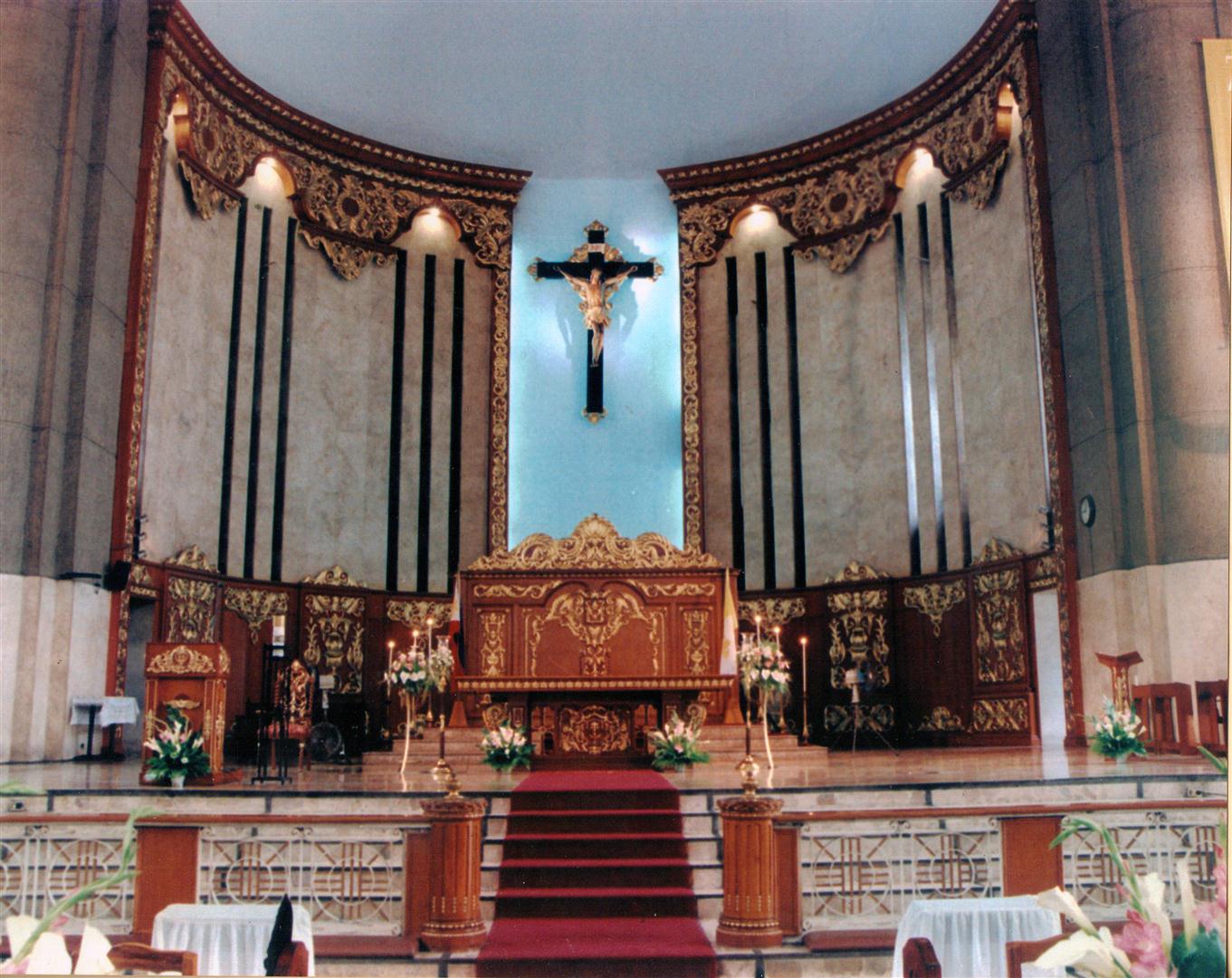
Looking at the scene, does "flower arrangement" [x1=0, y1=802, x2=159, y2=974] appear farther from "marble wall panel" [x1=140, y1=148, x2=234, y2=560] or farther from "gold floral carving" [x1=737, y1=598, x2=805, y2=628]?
"gold floral carving" [x1=737, y1=598, x2=805, y2=628]

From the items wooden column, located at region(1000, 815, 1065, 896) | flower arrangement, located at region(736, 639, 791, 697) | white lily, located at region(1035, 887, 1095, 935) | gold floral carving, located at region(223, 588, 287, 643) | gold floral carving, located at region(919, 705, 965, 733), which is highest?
gold floral carving, located at region(223, 588, 287, 643)

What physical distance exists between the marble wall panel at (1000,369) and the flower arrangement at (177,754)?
8.80 metres

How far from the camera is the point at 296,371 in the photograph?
16.1 metres

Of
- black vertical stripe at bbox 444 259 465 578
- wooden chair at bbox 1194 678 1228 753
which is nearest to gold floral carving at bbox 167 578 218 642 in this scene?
black vertical stripe at bbox 444 259 465 578

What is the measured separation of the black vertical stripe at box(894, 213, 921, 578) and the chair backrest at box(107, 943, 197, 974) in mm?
12406

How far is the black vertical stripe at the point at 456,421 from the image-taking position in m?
17.2

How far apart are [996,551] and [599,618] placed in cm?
459

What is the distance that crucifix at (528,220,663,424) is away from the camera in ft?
57.6

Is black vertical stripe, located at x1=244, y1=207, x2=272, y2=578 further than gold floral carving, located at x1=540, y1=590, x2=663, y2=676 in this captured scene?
Yes

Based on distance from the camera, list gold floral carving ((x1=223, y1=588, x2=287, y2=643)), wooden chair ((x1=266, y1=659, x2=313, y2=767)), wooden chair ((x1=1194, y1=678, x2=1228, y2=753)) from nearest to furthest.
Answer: wooden chair ((x1=1194, y1=678, x2=1228, y2=753)) → wooden chair ((x1=266, y1=659, x2=313, y2=767)) → gold floral carving ((x1=223, y1=588, x2=287, y2=643))

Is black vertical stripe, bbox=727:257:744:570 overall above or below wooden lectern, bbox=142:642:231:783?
above

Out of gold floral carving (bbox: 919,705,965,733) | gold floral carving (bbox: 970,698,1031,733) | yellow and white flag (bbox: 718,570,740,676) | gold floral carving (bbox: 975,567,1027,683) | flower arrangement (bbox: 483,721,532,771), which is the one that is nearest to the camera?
flower arrangement (bbox: 483,721,532,771)

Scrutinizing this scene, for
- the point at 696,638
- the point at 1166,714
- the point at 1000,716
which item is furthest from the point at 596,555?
the point at 1166,714

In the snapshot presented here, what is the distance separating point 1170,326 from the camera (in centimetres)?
1036
